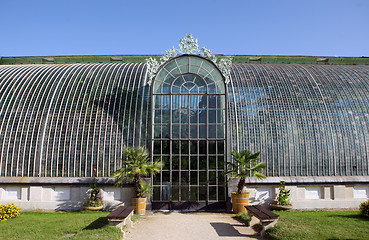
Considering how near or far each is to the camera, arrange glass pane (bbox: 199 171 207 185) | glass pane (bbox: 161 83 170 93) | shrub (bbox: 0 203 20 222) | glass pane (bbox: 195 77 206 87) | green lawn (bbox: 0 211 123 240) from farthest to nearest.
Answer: glass pane (bbox: 195 77 206 87)
glass pane (bbox: 161 83 170 93)
glass pane (bbox: 199 171 207 185)
shrub (bbox: 0 203 20 222)
green lawn (bbox: 0 211 123 240)

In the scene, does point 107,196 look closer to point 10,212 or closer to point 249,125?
point 10,212

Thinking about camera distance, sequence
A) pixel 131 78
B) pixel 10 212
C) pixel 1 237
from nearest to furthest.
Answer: pixel 1 237
pixel 10 212
pixel 131 78

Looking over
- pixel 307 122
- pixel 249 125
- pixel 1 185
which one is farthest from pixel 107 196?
pixel 307 122

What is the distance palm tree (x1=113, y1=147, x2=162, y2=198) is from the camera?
1758cm

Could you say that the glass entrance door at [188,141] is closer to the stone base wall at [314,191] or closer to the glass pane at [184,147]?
the glass pane at [184,147]

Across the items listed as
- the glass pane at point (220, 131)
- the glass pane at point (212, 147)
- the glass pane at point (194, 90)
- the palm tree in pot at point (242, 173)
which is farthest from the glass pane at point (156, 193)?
the glass pane at point (194, 90)

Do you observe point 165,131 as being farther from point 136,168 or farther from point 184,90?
point 136,168

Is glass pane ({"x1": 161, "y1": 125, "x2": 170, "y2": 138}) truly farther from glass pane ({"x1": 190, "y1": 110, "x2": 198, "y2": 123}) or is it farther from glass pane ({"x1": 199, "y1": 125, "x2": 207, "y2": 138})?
glass pane ({"x1": 199, "y1": 125, "x2": 207, "y2": 138})

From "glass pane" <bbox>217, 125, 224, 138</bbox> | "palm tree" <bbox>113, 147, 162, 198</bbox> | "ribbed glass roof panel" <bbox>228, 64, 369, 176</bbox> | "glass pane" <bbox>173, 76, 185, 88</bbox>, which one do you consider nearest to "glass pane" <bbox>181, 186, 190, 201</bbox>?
"palm tree" <bbox>113, 147, 162, 198</bbox>

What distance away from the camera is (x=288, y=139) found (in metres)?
20.3

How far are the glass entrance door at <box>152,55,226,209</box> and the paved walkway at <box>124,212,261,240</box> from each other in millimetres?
1366

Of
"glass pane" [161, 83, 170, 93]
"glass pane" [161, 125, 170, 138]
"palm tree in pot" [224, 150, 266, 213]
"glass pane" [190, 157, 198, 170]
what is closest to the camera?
"palm tree in pot" [224, 150, 266, 213]

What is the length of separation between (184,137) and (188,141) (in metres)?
0.35

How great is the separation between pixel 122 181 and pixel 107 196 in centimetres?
142
